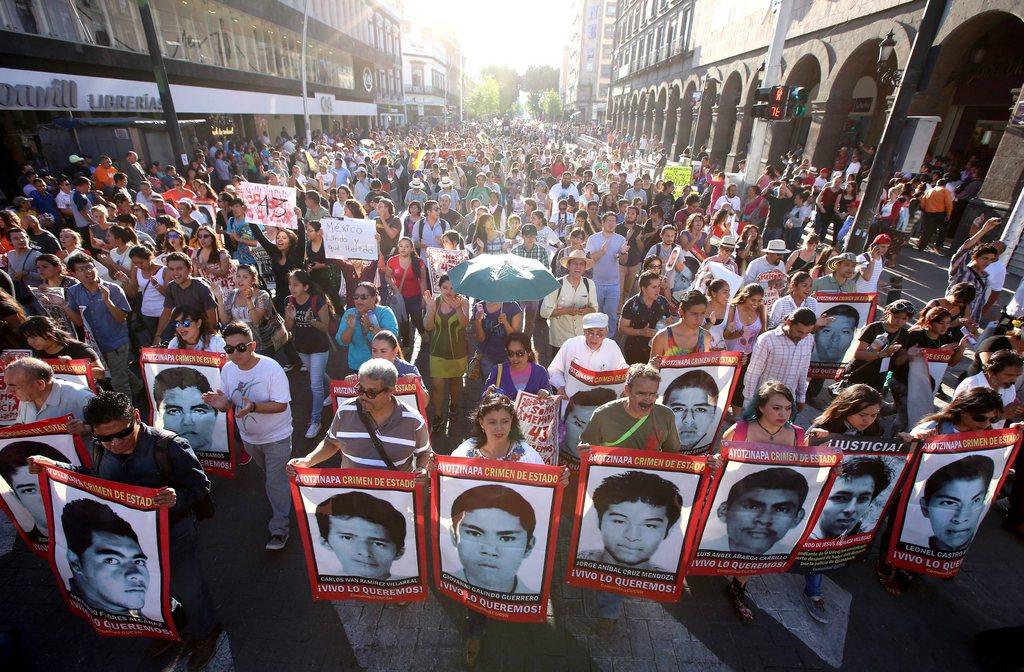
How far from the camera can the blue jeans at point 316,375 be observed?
5.88 m

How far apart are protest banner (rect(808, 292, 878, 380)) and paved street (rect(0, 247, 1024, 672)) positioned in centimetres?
256

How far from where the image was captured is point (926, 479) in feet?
12.4

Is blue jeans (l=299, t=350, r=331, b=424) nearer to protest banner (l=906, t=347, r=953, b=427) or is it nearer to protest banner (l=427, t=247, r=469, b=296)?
protest banner (l=427, t=247, r=469, b=296)

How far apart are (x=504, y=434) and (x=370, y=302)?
8.69 feet

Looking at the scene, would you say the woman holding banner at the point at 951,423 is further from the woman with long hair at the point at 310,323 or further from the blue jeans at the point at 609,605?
the woman with long hair at the point at 310,323

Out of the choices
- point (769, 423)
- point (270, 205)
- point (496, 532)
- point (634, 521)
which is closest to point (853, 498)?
point (769, 423)

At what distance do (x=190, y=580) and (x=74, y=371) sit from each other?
2.34 metres

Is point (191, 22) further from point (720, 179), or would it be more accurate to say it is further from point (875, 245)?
Result: point (875, 245)

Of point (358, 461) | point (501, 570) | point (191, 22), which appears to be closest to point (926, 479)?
point (501, 570)

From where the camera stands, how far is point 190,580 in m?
3.39

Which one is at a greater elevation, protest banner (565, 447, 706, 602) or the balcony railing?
the balcony railing

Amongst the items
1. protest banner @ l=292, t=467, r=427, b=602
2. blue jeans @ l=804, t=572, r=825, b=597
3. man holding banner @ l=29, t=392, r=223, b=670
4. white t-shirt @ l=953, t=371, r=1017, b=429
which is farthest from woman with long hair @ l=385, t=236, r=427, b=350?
white t-shirt @ l=953, t=371, r=1017, b=429

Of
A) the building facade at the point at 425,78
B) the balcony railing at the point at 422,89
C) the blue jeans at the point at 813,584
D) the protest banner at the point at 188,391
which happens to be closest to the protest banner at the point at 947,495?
the blue jeans at the point at 813,584

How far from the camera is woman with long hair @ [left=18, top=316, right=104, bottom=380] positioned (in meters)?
4.49
